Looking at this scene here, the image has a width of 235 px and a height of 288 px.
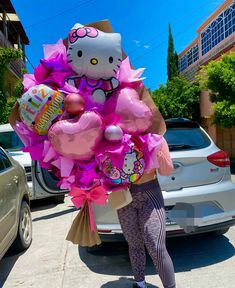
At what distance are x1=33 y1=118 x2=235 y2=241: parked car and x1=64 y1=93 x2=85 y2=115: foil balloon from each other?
5.21ft

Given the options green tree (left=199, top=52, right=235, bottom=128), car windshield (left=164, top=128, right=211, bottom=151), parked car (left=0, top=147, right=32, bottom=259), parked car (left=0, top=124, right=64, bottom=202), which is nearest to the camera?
parked car (left=0, top=147, right=32, bottom=259)

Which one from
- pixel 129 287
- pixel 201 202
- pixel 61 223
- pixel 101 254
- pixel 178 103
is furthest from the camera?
pixel 178 103

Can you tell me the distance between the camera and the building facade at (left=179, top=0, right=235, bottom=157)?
66.7ft

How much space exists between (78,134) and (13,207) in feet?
7.44

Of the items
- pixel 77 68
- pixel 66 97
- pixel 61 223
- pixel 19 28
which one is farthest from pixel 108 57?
pixel 19 28

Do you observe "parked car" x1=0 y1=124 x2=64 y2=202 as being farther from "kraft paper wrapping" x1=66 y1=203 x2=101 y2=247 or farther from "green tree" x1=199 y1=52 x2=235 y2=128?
"green tree" x1=199 y1=52 x2=235 y2=128

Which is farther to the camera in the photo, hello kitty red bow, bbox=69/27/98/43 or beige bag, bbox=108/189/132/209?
beige bag, bbox=108/189/132/209

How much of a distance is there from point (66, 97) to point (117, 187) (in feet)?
2.26

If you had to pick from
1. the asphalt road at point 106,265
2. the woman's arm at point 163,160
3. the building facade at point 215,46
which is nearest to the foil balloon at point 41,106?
the woman's arm at point 163,160

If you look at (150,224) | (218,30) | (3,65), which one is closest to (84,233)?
(150,224)

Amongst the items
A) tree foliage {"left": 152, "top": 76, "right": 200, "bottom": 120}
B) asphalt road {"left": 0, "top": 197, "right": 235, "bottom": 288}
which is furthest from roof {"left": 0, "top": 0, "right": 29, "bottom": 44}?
asphalt road {"left": 0, "top": 197, "right": 235, "bottom": 288}

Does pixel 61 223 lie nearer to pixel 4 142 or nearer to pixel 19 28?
pixel 4 142

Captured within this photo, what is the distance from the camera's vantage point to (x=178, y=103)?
25.4 meters

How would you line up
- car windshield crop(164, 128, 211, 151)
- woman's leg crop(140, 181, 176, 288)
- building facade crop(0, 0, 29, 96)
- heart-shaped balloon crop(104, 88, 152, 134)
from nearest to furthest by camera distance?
heart-shaped balloon crop(104, 88, 152, 134), woman's leg crop(140, 181, 176, 288), car windshield crop(164, 128, 211, 151), building facade crop(0, 0, 29, 96)
